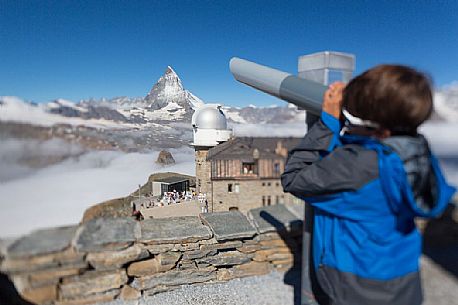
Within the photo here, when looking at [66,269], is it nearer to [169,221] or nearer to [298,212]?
[169,221]

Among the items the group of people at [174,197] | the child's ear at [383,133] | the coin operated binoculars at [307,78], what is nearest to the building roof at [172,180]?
the group of people at [174,197]

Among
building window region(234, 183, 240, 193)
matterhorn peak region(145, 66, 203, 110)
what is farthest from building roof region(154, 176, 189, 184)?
matterhorn peak region(145, 66, 203, 110)

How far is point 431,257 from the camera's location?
53.2 inches

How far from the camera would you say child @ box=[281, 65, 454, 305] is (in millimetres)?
865

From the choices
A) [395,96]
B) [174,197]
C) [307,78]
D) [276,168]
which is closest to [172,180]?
[174,197]

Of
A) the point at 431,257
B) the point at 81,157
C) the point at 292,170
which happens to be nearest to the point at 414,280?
the point at 431,257

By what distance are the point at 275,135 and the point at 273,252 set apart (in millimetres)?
1099

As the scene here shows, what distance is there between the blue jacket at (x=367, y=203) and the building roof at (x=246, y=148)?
1.24 feet

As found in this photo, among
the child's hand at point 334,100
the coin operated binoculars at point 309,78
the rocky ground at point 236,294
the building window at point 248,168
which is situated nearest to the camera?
the child's hand at point 334,100

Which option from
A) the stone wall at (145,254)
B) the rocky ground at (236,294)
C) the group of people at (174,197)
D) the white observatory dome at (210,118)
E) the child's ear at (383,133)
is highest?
the white observatory dome at (210,118)

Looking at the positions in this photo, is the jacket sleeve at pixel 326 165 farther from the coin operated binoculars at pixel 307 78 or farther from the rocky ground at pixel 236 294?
the rocky ground at pixel 236 294

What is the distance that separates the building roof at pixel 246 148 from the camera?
1.52 m

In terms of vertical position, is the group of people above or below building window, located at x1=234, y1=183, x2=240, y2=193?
below

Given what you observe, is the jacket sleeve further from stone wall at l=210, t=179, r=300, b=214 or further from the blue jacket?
stone wall at l=210, t=179, r=300, b=214
